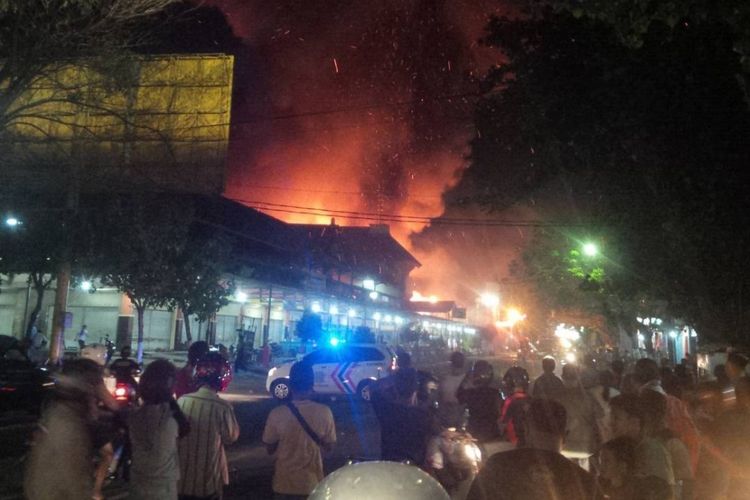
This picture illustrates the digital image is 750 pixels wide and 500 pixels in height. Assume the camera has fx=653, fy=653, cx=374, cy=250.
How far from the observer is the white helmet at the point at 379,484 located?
2.47 metres

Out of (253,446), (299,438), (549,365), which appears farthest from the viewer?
(253,446)

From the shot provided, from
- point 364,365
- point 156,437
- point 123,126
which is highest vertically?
point 123,126

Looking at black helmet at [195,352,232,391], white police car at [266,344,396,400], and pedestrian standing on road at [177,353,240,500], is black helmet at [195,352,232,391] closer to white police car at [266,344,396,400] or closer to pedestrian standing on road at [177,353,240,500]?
pedestrian standing on road at [177,353,240,500]

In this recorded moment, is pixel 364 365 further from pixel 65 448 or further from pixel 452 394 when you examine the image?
pixel 65 448

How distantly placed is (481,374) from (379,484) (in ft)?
17.7

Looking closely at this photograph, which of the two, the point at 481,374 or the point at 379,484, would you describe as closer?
the point at 379,484

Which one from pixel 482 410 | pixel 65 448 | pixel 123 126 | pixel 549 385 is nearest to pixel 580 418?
pixel 549 385

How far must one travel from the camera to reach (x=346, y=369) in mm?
20812

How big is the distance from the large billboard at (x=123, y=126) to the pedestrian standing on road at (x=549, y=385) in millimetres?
9279

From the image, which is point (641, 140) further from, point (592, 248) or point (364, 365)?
point (364, 365)

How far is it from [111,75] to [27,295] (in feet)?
73.1

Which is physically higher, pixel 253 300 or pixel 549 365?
pixel 253 300

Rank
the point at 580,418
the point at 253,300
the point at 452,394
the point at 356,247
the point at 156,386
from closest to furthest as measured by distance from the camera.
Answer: the point at 156,386, the point at 580,418, the point at 452,394, the point at 253,300, the point at 356,247

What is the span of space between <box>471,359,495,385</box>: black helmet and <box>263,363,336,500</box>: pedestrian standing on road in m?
3.09
